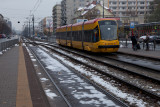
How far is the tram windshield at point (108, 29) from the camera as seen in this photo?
74.6ft

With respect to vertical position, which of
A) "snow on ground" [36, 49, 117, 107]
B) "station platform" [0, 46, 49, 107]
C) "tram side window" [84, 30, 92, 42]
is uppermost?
"tram side window" [84, 30, 92, 42]

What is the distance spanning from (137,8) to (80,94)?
117 m

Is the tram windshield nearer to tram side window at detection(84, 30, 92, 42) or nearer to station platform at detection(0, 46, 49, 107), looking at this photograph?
tram side window at detection(84, 30, 92, 42)

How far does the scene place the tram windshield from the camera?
22.8 metres

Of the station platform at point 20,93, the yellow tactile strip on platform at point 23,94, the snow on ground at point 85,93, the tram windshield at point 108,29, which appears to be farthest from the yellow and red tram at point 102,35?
the yellow tactile strip on platform at point 23,94

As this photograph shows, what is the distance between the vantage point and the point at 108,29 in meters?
22.9

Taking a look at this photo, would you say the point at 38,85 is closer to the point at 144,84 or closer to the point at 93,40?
the point at 144,84

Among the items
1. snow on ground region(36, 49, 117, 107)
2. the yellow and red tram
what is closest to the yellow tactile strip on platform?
snow on ground region(36, 49, 117, 107)

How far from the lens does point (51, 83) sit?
424 inches

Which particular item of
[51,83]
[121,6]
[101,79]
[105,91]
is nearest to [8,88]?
[51,83]

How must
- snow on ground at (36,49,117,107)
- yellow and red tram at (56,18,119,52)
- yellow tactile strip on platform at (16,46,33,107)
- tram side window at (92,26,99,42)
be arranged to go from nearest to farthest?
yellow tactile strip on platform at (16,46,33,107), snow on ground at (36,49,117,107), yellow and red tram at (56,18,119,52), tram side window at (92,26,99,42)

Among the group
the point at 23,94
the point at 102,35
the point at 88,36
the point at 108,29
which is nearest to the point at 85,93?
the point at 23,94

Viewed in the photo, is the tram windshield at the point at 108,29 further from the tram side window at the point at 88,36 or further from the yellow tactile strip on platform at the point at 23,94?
the yellow tactile strip on platform at the point at 23,94

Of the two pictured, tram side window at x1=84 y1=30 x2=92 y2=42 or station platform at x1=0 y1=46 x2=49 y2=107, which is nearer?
station platform at x1=0 y1=46 x2=49 y2=107
